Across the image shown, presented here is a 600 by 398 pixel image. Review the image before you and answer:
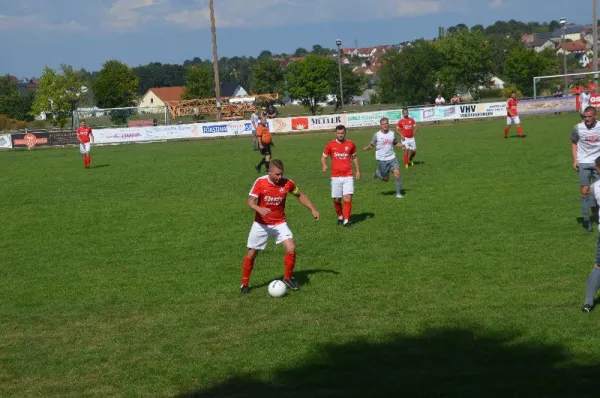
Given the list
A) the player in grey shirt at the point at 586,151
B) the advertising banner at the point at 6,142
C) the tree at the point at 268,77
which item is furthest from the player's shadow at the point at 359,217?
the tree at the point at 268,77

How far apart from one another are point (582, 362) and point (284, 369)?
117 inches

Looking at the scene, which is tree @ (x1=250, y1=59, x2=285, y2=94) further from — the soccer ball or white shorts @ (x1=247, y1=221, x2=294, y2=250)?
the soccer ball

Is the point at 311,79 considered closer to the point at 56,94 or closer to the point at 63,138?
the point at 56,94

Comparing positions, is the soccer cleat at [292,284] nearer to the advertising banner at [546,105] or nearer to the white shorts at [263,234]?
the white shorts at [263,234]

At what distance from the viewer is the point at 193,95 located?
92.2m

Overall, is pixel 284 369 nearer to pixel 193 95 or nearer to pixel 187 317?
pixel 187 317

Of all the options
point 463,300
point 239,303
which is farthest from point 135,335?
point 463,300

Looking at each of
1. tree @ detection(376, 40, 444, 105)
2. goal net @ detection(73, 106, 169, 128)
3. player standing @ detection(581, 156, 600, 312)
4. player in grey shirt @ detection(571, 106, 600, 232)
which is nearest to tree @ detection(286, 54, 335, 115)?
tree @ detection(376, 40, 444, 105)

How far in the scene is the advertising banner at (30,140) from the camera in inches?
1828

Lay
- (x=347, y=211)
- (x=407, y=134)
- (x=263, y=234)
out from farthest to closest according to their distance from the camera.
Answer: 1. (x=407, y=134)
2. (x=347, y=211)
3. (x=263, y=234)

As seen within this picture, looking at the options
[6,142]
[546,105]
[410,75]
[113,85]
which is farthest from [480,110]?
[113,85]

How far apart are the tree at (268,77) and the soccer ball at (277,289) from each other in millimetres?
80012

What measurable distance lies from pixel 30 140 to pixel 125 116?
291 inches

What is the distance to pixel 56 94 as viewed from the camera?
83875 mm
